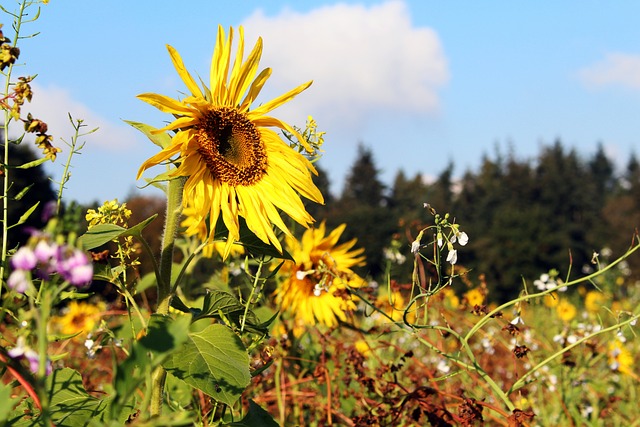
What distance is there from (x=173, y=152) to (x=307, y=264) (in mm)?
1590

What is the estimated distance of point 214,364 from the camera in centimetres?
155

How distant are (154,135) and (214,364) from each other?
591mm

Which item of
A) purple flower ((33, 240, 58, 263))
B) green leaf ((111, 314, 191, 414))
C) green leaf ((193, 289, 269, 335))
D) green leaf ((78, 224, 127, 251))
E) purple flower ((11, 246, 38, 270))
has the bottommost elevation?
green leaf ((111, 314, 191, 414))

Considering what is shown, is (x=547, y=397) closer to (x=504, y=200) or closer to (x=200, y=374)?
(x=200, y=374)

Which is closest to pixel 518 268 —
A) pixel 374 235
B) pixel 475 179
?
pixel 374 235

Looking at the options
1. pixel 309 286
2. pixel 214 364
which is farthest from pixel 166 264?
pixel 309 286

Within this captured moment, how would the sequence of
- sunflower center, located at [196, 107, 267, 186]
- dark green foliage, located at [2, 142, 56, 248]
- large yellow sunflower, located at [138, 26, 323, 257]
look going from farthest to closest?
sunflower center, located at [196, 107, 267, 186], large yellow sunflower, located at [138, 26, 323, 257], dark green foliage, located at [2, 142, 56, 248]

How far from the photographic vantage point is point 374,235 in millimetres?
36312

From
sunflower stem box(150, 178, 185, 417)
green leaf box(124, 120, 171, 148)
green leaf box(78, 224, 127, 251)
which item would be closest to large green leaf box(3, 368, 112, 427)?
sunflower stem box(150, 178, 185, 417)

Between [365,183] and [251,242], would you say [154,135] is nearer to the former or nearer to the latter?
[251,242]

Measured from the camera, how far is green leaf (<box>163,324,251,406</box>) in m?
1.50

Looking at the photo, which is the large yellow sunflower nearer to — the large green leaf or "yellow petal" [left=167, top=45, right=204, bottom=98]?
"yellow petal" [left=167, top=45, right=204, bottom=98]

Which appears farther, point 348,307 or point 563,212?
point 563,212

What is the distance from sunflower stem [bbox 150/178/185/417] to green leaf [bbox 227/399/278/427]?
18 centimetres
